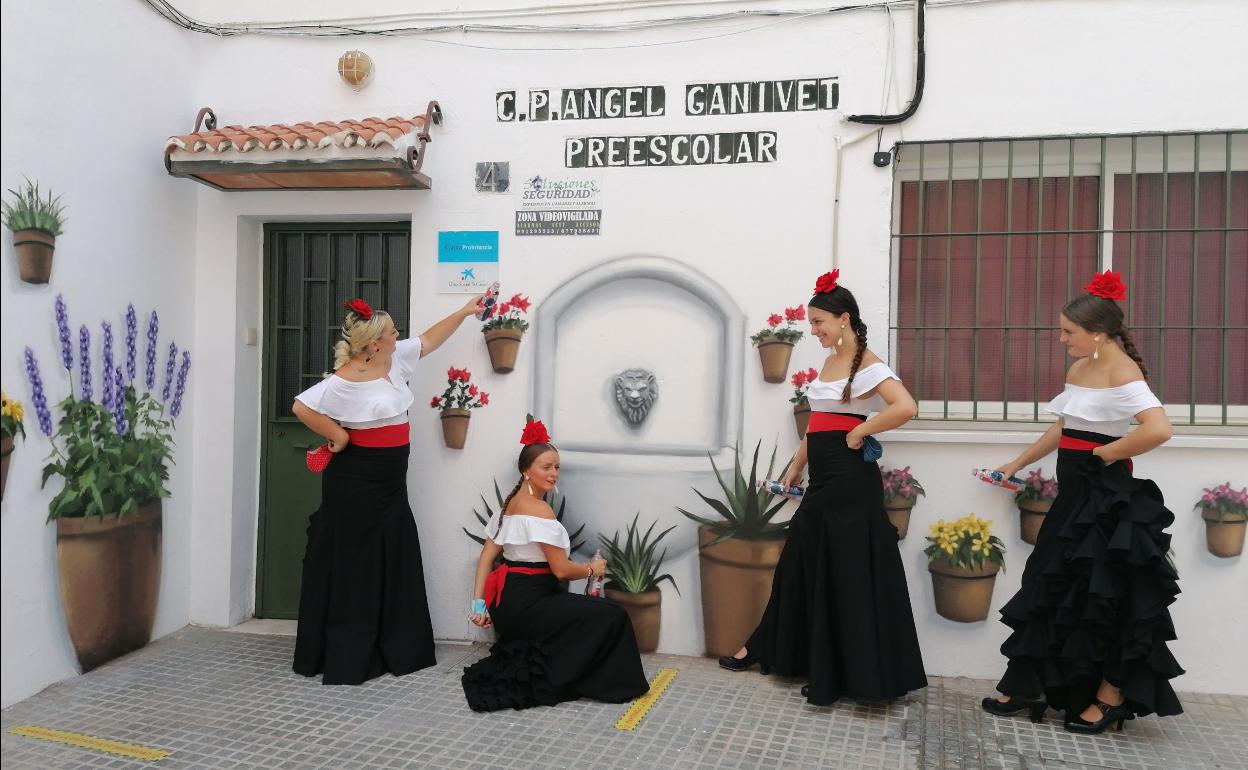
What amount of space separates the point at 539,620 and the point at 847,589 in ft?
4.72

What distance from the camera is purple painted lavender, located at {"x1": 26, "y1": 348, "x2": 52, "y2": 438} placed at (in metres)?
4.24

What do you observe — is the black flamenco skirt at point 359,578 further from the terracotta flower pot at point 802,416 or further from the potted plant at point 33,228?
the terracotta flower pot at point 802,416

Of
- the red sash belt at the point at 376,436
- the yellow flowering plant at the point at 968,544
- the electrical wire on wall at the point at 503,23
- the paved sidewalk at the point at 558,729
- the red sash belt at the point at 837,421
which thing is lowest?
the paved sidewalk at the point at 558,729

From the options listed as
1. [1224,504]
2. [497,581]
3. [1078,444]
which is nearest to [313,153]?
[497,581]

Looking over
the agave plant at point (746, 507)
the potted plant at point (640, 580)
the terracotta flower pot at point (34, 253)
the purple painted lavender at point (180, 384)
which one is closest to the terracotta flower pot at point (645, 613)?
the potted plant at point (640, 580)

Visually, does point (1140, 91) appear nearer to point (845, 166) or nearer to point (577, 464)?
point (845, 166)

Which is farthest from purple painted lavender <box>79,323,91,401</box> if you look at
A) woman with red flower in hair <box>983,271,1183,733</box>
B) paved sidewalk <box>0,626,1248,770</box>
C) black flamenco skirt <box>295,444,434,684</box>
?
woman with red flower in hair <box>983,271,1183,733</box>

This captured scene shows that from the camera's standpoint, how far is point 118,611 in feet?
15.7

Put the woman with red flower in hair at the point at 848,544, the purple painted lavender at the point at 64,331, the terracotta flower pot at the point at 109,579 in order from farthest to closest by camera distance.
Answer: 1. the terracotta flower pot at the point at 109,579
2. the purple painted lavender at the point at 64,331
3. the woman with red flower in hair at the point at 848,544

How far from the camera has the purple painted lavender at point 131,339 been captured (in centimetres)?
486

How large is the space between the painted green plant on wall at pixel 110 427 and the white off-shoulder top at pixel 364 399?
1.02 meters

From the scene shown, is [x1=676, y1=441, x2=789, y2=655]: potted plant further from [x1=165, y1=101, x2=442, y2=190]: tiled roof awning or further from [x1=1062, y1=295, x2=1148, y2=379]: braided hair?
[x1=165, y1=101, x2=442, y2=190]: tiled roof awning

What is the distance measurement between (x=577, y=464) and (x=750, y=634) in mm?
1301

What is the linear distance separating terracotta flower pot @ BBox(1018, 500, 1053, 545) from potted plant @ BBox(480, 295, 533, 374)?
2.77m
